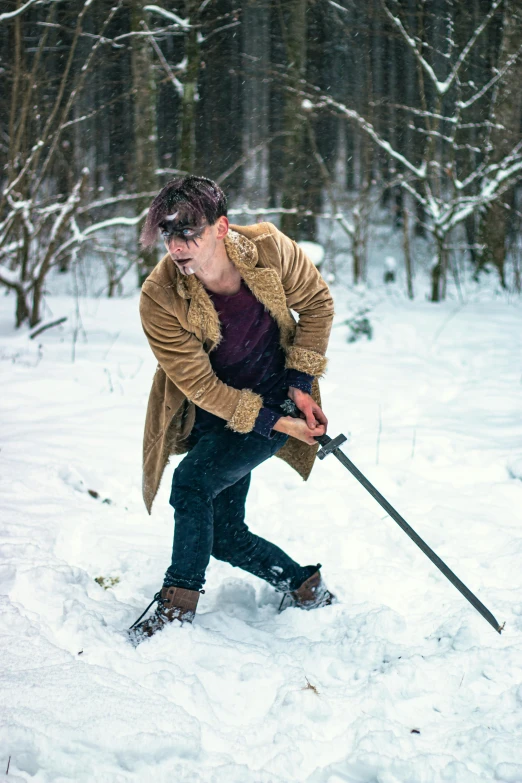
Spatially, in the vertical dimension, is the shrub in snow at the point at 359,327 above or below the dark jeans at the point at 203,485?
below

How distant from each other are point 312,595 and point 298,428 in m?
0.78

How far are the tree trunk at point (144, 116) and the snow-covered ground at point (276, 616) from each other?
4.18 meters

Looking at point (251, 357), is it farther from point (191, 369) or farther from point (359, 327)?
point (359, 327)

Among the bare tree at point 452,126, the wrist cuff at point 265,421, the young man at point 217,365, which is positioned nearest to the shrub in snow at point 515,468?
the young man at point 217,365

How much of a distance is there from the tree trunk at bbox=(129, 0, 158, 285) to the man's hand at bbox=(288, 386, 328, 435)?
630cm

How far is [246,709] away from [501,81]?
933 centimetres

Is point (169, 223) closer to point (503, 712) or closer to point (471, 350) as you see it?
point (503, 712)

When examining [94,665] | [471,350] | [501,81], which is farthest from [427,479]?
[501,81]

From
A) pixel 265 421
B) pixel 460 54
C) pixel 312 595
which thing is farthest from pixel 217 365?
pixel 460 54

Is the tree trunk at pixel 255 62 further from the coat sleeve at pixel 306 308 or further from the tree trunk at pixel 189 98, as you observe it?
the coat sleeve at pixel 306 308

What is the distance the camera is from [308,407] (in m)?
2.51

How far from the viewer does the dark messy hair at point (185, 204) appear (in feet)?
7.03

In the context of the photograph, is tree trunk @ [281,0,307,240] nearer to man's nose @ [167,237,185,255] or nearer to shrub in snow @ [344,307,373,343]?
shrub in snow @ [344,307,373,343]

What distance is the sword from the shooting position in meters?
2.40
